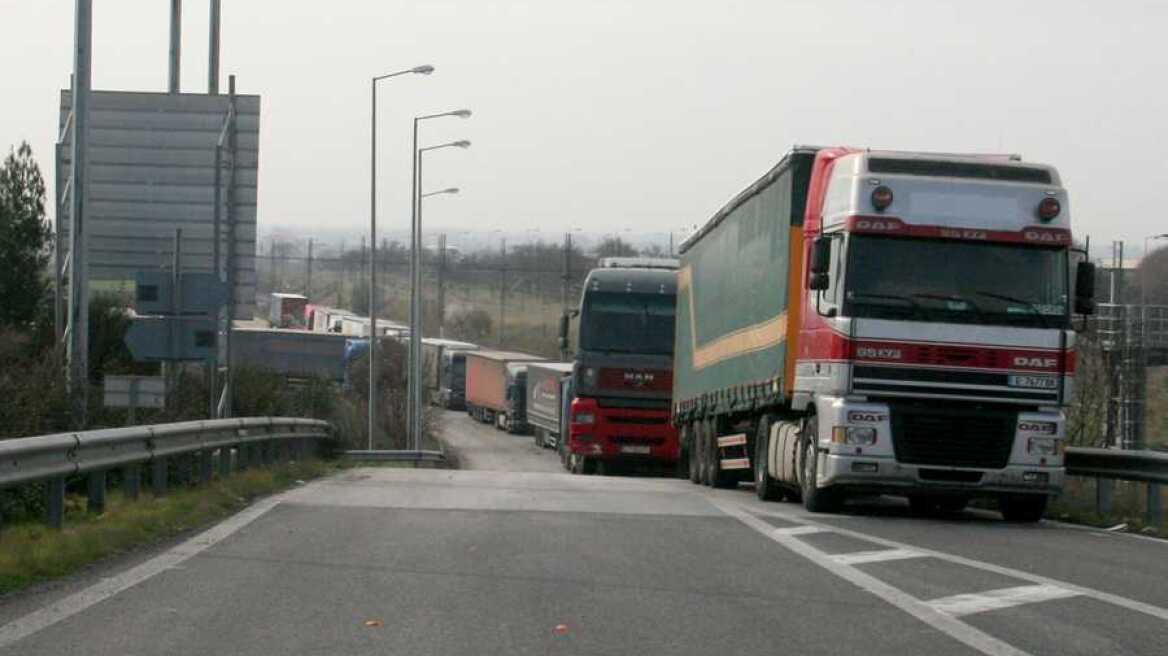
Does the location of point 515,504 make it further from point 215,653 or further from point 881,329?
point 215,653

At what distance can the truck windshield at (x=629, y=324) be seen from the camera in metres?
31.4

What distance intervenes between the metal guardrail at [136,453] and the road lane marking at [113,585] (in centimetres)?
92

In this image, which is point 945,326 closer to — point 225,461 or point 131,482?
point 131,482

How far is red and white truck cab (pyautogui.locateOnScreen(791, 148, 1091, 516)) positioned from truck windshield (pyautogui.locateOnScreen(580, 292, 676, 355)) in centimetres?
1468

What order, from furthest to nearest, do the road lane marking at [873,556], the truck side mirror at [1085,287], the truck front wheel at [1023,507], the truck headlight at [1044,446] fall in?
the truck front wheel at [1023,507] < the truck headlight at [1044,446] < the truck side mirror at [1085,287] < the road lane marking at [873,556]

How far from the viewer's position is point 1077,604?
31.6 feet

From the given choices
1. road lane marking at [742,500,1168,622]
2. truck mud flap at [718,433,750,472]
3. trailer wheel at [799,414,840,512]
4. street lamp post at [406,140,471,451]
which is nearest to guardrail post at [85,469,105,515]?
road lane marking at [742,500,1168,622]

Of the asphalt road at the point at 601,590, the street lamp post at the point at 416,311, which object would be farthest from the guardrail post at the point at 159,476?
the street lamp post at the point at 416,311

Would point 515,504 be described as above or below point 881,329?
below

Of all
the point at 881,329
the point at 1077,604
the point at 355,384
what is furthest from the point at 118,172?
the point at 355,384

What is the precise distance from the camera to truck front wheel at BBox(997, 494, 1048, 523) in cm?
1706

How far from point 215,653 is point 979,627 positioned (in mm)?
3679

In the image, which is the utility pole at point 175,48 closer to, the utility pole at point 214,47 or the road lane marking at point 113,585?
the utility pole at point 214,47

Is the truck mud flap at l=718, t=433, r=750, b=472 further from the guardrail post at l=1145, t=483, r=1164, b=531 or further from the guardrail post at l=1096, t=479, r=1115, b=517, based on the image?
the guardrail post at l=1145, t=483, r=1164, b=531
